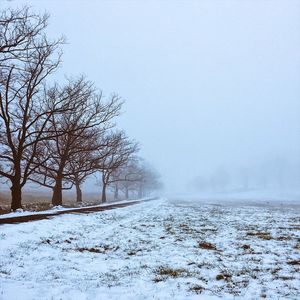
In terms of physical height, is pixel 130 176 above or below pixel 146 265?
above

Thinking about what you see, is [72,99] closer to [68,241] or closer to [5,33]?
[5,33]

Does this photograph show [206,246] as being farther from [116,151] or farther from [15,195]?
[116,151]

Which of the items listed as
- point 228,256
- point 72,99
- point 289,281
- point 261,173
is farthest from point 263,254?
point 261,173

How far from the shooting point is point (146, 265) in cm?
789

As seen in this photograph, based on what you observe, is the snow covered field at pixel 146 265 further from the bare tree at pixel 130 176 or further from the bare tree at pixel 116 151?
the bare tree at pixel 130 176

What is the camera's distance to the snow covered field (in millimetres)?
5797

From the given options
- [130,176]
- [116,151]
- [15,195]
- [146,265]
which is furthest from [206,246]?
[130,176]

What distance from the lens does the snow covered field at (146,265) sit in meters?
5.80

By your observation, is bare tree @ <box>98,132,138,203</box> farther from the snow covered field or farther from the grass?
the grass

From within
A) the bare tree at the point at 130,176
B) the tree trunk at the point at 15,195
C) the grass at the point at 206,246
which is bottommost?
the grass at the point at 206,246

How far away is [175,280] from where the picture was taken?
650cm

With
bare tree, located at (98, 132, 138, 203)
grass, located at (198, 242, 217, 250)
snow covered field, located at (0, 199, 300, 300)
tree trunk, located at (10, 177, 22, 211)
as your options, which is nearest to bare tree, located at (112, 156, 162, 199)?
bare tree, located at (98, 132, 138, 203)

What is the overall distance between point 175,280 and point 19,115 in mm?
23287

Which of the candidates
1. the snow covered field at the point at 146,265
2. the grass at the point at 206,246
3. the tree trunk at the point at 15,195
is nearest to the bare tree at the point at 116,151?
the tree trunk at the point at 15,195
